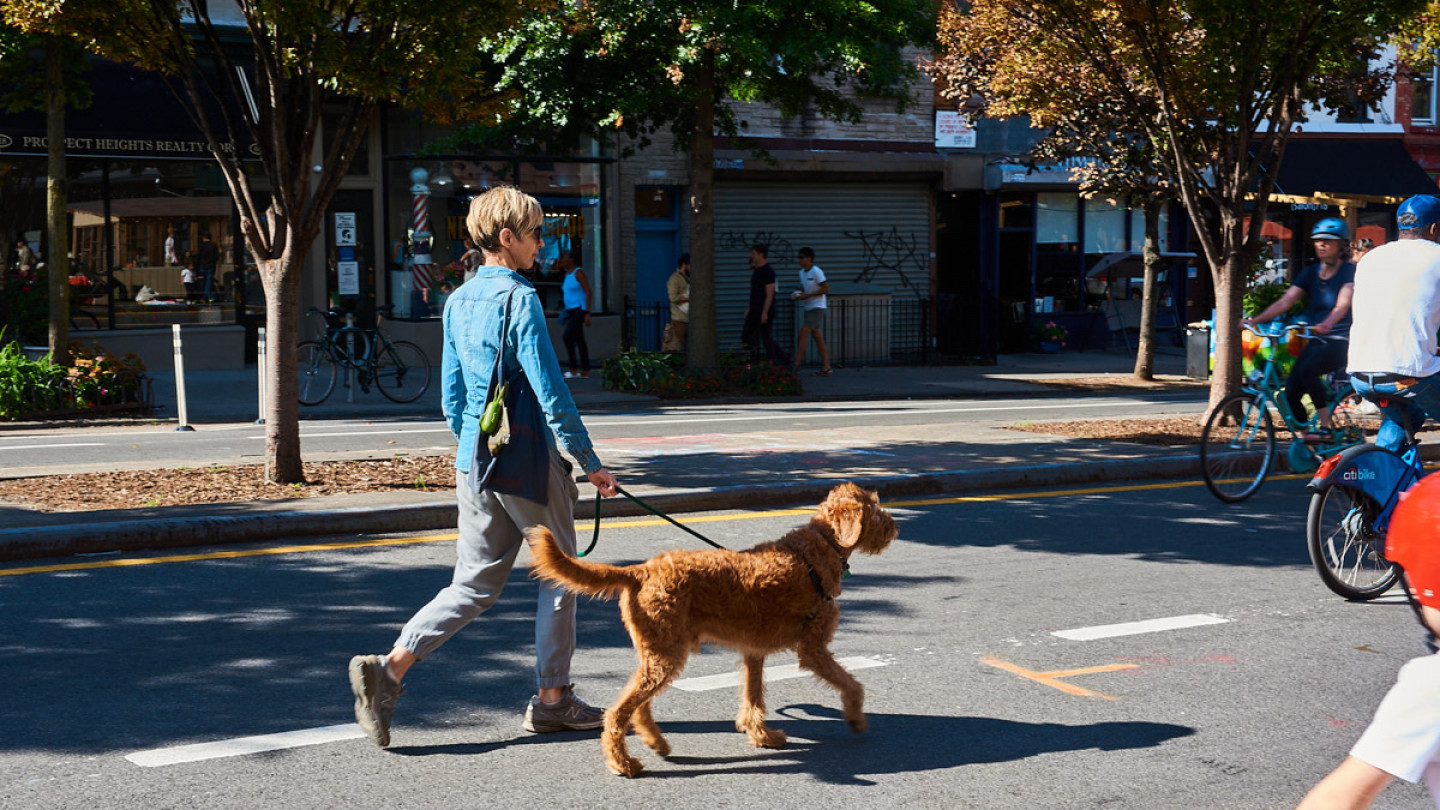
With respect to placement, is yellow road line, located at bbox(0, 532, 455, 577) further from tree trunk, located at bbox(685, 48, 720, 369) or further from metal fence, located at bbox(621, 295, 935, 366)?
metal fence, located at bbox(621, 295, 935, 366)

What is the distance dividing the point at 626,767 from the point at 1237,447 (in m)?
6.67

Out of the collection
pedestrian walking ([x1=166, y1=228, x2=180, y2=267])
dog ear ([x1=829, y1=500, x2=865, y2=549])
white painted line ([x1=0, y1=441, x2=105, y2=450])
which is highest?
pedestrian walking ([x1=166, y1=228, x2=180, y2=267])

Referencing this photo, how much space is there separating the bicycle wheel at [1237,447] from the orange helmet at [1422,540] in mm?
7225

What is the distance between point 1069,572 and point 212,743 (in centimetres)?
473

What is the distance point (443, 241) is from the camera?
73.0 ft

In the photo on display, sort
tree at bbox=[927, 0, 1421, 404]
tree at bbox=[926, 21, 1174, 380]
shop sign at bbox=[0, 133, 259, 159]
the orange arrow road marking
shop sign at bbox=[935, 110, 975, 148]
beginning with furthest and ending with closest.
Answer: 1. shop sign at bbox=[935, 110, 975, 148]
2. shop sign at bbox=[0, 133, 259, 159]
3. tree at bbox=[926, 21, 1174, 380]
4. tree at bbox=[927, 0, 1421, 404]
5. the orange arrow road marking

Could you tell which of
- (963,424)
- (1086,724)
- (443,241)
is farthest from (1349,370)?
(443,241)

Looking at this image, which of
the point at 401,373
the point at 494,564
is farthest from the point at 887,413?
the point at 494,564

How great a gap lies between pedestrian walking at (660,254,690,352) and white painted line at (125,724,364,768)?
17574mm

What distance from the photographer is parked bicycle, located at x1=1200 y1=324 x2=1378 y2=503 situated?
29.2 ft

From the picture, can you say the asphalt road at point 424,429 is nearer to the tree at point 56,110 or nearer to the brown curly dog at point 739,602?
the tree at point 56,110

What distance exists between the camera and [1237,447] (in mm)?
9961

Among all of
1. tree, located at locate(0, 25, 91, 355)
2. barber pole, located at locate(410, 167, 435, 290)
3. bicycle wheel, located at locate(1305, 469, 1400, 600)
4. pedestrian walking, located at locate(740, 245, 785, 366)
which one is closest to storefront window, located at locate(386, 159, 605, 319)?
barber pole, located at locate(410, 167, 435, 290)

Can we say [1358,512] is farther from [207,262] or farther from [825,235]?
[825,235]
